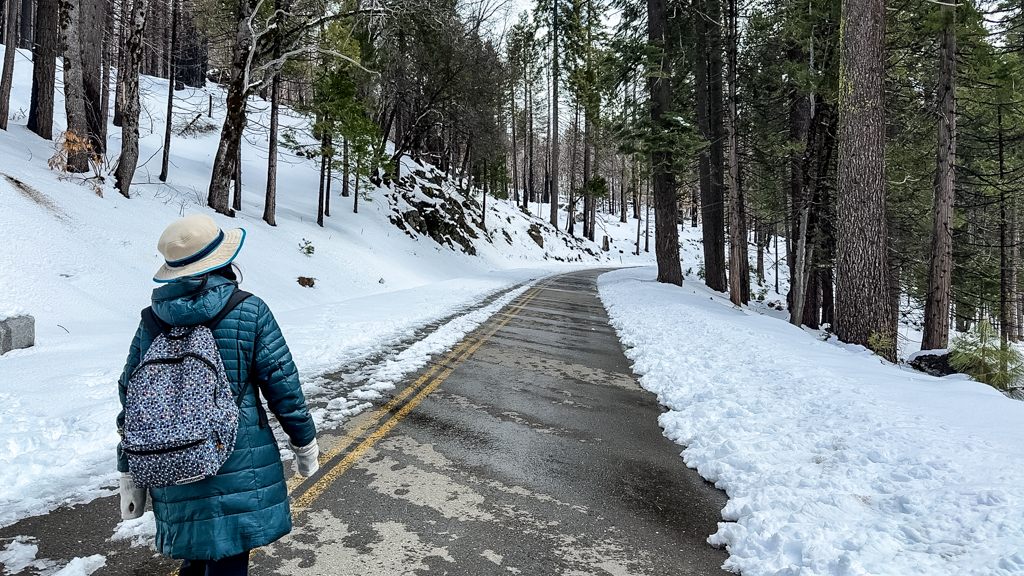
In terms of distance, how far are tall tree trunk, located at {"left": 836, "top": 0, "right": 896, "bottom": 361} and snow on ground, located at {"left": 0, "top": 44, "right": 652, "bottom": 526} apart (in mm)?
7204

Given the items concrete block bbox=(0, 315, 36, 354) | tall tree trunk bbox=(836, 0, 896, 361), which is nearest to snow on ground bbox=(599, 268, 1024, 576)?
tall tree trunk bbox=(836, 0, 896, 361)

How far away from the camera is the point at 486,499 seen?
158 inches

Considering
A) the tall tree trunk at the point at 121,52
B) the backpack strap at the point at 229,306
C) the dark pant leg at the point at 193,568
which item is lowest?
the dark pant leg at the point at 193,568

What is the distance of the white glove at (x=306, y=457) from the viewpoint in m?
2.40

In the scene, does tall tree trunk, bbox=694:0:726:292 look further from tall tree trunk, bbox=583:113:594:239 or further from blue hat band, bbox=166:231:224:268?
tall tree trunk, bbox=583:113:594:239

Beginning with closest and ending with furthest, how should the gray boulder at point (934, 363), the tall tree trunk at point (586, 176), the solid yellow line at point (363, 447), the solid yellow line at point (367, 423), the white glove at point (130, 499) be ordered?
the white glove at point (130, 499)
the solid yellow line at point (363, 447)
the solid yellow line at point (367, 423)
the gray boulder at point (934, 363)
the tall tree trunk at point (586, 176)

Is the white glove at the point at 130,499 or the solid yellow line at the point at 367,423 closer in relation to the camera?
the white glove at the point at 130,499

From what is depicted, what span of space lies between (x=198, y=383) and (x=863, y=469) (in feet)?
15.4

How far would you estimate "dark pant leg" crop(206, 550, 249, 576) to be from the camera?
Result: 217cm

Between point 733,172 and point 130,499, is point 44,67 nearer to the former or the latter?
point 130,499

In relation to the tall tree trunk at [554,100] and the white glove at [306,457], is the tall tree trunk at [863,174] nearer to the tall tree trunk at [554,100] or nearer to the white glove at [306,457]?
the white glove at [306,457]

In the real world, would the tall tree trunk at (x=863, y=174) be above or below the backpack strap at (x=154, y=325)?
above

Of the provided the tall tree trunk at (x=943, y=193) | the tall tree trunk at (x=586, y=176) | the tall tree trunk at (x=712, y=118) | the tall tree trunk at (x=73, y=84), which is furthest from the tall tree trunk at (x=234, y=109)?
the tall tree trunk at (x=586, y=176)

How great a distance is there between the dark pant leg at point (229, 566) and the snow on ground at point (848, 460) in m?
2.75
